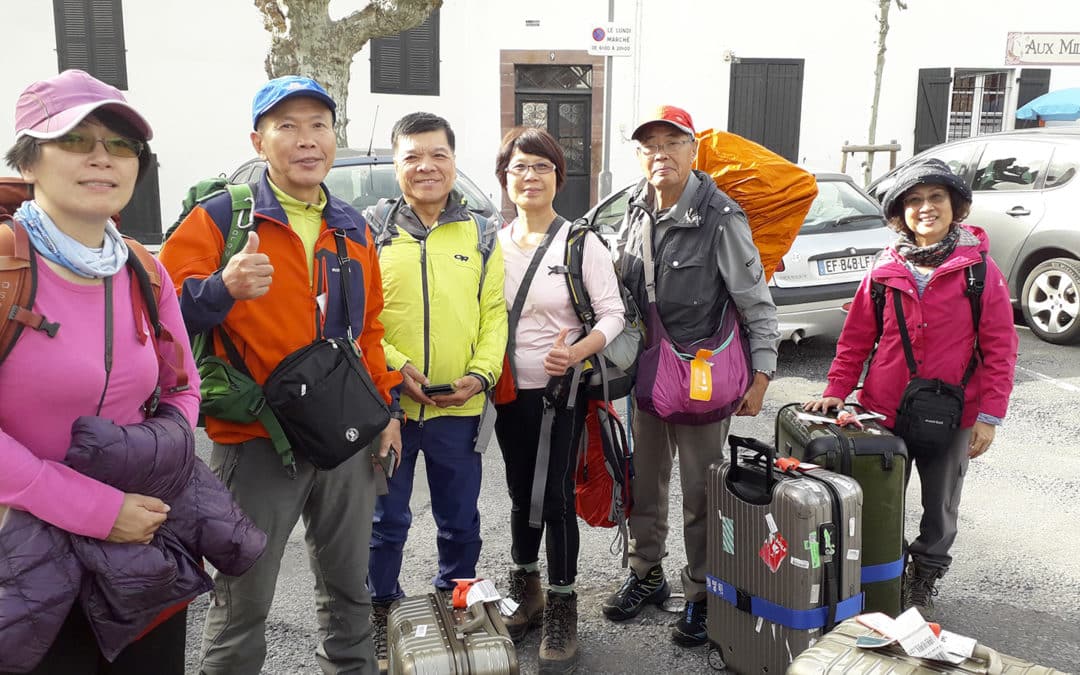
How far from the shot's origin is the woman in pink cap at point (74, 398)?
1.67m

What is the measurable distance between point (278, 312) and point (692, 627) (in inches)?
74.0

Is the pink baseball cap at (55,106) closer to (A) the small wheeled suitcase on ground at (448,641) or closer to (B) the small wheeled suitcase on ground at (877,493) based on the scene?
(A) the small wheeled suitcase on ground at (448,641)

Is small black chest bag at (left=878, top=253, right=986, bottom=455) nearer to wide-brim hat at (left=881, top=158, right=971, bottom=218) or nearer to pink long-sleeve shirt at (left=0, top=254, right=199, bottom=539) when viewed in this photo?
wide-brim hat at (left=881, top=158, right=971, bottom=218)

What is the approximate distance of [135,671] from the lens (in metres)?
1.94

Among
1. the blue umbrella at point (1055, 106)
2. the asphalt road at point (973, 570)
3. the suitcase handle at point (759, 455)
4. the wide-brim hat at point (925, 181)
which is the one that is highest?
the blue umbrella at point (1055, 106)

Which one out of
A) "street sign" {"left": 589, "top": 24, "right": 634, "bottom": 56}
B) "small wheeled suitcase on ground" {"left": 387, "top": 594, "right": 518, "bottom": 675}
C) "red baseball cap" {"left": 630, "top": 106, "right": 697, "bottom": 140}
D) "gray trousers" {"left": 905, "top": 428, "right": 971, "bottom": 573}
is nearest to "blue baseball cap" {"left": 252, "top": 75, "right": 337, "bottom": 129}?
"red baseball cap" {"left": 630, "top": 106, "right": 697, "bottom": 140}

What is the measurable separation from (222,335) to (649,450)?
1.68 meters

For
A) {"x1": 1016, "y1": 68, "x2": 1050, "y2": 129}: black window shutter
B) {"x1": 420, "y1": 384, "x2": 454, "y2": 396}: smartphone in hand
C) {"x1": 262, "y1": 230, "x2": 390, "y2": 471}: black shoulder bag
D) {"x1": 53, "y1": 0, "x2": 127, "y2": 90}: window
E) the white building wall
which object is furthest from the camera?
{"x1": 1016, "y1": 68, "x2": 1050, "y2": 129}: black window shutter

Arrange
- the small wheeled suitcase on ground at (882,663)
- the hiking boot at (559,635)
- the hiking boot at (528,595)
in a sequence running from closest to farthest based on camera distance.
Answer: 1. the small wheeled suitcase on ground at (882,663)
2. the hiking boot at (559,635)
3. the hiking boot at (528,595)

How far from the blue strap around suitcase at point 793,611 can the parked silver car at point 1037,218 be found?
18.5ft

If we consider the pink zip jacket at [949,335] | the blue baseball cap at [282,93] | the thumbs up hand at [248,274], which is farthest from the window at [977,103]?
the thumbs up hand at [248,274]

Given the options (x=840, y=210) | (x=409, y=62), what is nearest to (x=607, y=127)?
(x=409, y=62)

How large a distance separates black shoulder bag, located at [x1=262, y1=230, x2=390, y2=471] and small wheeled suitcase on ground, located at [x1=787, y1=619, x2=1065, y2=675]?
1.27 meters

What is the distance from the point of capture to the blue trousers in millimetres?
2918
